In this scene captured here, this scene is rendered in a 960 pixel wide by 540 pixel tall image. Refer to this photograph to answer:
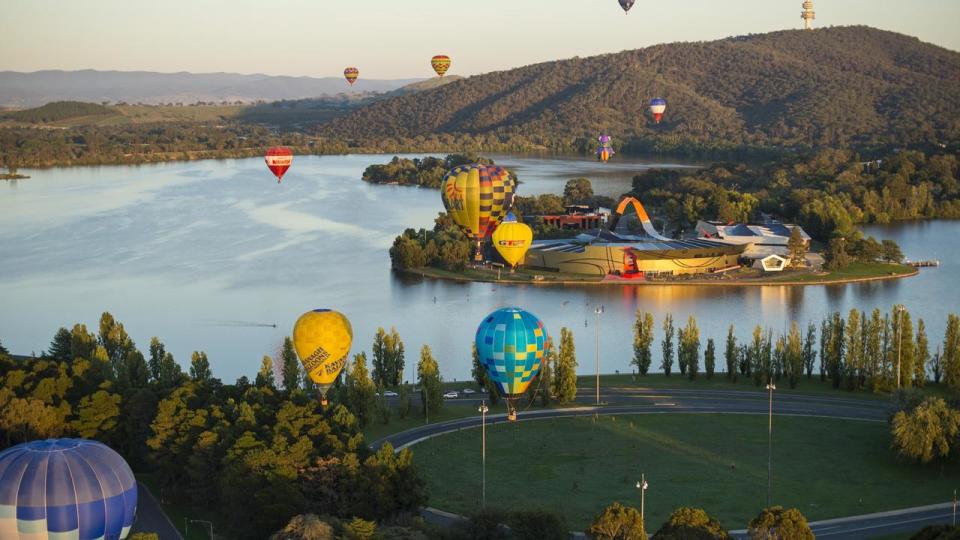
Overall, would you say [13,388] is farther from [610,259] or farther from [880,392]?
[610,259]

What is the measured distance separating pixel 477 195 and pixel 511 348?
13.9 metres

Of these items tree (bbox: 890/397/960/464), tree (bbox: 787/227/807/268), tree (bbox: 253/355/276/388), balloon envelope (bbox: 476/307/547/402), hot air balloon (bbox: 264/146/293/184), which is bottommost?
tree (bbox: 890/397/960/464)

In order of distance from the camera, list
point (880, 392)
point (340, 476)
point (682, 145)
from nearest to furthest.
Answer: point (340, 476), point (880, 392), point (682, 145)

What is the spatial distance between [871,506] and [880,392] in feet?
27.6

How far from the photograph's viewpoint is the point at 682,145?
11719cm

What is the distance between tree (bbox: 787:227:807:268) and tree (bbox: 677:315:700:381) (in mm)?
18968

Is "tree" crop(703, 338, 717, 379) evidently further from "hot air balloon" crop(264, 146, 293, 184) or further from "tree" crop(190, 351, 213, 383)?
"hot air balloon" crop(264, 146, 293, 184)

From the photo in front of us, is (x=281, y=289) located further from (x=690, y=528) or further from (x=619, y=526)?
(x=690, y=528)

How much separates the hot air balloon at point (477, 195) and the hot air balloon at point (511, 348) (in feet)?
43.3

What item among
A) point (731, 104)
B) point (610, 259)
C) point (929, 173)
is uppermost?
point (731, 104)

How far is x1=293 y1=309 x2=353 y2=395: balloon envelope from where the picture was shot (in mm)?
→ 27453

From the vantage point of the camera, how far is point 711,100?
→ 482ft

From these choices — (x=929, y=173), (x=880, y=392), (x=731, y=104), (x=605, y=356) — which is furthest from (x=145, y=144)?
(x=880, y=392)

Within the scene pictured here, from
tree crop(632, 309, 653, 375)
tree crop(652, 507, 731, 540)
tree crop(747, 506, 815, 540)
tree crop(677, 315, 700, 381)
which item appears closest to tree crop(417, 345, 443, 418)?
tree crop(632, 309, 653, 375)
